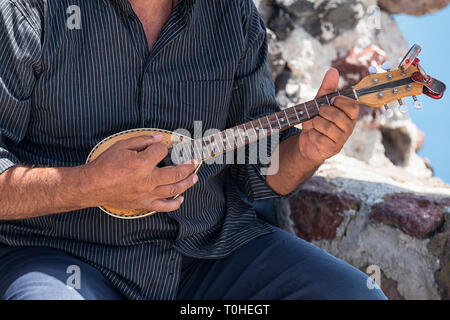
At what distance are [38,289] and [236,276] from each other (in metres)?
0.57

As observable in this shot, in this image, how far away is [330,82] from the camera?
62.6 inches

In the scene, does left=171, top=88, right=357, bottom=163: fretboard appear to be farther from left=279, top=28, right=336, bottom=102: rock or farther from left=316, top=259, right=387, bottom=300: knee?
left=279, top=28, right=336, bottom=102: rock

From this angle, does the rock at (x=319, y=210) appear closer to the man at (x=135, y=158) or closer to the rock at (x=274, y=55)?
the man at (x=135, y=158)

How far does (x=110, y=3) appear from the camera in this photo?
1613 mm

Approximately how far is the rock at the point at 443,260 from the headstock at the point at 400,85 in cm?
61

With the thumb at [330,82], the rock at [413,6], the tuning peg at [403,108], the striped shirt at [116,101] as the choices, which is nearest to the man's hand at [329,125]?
the thumb at [330,82]

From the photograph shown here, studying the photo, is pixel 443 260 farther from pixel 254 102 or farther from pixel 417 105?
pixel 254 102

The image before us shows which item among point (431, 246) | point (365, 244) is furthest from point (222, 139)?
point (431, 246)

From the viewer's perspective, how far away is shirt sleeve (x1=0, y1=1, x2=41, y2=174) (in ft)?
4.86

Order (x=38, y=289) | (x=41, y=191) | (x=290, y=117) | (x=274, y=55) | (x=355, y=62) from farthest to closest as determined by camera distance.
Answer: (x=355, y=62)
(x=274, y=55)
(x=290, y=117)
(x=41, y=191)
(x=38, y=289)

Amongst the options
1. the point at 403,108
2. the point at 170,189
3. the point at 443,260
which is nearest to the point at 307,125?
the point at 403,108

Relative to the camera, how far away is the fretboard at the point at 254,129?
1.61 meters

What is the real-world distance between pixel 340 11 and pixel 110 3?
149cm

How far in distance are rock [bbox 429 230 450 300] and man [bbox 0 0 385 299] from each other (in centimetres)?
53
